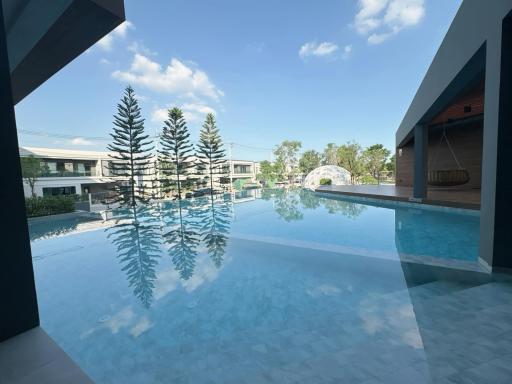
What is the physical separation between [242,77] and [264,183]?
1196 centimetres

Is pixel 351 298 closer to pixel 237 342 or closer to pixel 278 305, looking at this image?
pixel 278 305

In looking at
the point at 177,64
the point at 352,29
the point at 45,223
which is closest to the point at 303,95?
the point at 352,29

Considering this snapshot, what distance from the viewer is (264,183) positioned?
2622 cm

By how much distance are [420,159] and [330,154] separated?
57.3 ft

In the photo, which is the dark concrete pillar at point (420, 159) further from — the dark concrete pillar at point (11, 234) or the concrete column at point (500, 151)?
the dark concrete pillar at point (11, 234)

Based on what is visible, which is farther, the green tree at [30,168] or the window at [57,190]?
the window at [57,190]

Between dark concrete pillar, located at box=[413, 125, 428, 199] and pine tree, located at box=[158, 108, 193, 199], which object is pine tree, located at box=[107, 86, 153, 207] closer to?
pine tree, located at box=[158, 108, 193, 199]

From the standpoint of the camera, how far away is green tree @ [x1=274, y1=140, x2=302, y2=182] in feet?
83.8

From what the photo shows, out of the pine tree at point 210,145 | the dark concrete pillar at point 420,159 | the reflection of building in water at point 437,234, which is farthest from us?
the pine tree at point 210,145

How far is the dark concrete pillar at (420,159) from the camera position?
7.04 meters

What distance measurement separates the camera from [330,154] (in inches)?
951

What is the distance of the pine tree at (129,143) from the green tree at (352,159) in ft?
53.7

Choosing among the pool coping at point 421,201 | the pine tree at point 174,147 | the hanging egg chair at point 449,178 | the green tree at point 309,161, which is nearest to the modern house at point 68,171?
the pine tree at point 174,147

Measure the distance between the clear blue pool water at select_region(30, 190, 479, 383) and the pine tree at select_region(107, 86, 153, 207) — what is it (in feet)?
24.6
